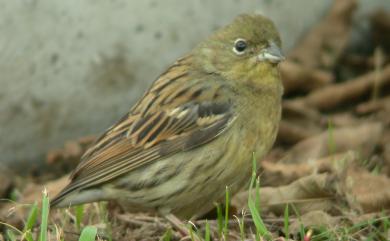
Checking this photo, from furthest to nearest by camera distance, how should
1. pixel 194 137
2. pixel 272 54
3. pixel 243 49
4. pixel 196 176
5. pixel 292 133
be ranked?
pixel 292 133
pixel 243 49
pixel 272 54
pixel 194 137
pixel 196 176

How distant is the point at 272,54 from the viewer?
581 cm

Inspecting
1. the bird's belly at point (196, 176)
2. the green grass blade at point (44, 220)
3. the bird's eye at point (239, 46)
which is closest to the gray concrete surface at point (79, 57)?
the bird's eye at point (239, 46)

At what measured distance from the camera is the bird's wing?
223 inches

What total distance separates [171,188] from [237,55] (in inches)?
34.4

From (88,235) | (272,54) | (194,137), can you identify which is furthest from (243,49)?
(88,235)

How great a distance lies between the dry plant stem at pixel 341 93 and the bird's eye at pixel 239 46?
191 cm

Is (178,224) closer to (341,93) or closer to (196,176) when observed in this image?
(196,176)

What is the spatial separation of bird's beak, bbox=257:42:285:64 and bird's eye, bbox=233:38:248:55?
122 mm

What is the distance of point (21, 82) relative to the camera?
7230 millimetres

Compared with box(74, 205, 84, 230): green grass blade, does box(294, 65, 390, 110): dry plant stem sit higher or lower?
lower

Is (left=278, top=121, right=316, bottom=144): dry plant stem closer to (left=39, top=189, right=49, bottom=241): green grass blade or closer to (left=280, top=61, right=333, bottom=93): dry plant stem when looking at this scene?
(left=280, top=61, right=333, bottom=93): dry plant stem

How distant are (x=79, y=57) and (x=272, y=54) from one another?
192 centimetres

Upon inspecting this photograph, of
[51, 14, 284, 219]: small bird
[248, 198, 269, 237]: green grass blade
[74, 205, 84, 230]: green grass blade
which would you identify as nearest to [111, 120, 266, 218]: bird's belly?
[51, 14, 284, 219]: small bird

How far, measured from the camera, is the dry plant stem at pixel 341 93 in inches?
309
